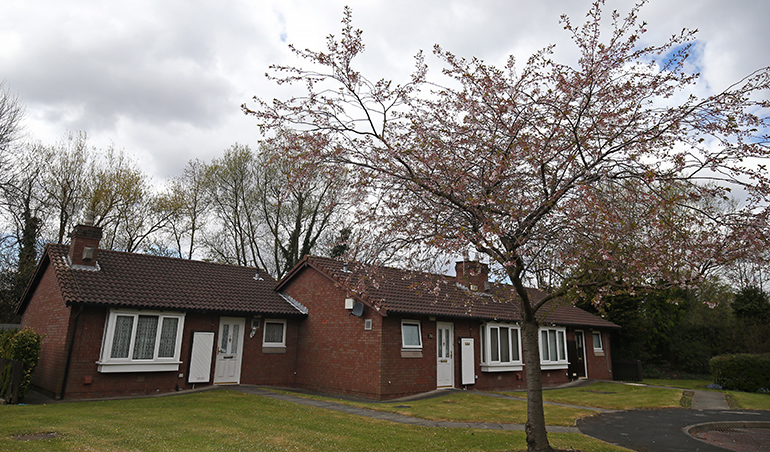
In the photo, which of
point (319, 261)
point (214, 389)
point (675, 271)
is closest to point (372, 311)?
point (319, 261)

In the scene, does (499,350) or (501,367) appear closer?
(501,367)

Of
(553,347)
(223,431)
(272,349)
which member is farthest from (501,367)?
(223,431)

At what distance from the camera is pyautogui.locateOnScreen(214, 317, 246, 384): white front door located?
16.6 meters

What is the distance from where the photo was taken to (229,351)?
16969 mm

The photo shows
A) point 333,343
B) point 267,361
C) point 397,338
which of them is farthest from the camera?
point 267,361

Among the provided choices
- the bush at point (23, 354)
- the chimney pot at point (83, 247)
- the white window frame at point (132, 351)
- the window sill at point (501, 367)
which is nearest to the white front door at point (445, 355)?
the window sill at point (501, 367)

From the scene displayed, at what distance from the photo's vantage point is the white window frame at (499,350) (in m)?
18.6

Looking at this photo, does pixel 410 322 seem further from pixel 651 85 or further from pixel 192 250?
pixel 192 250

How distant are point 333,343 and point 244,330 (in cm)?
329

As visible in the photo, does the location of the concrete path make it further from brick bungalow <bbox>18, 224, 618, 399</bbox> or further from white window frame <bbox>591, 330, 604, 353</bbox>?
white window frame <bbox>591, 330, 604, 353</bbox>

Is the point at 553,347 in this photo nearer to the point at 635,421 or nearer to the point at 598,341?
the point at 598,341

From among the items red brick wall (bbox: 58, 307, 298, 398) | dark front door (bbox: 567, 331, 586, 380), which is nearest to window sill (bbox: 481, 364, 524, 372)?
dark front door (bbox: 567, 331, 586, 380)

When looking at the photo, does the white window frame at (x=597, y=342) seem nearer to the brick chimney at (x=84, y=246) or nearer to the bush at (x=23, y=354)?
the brick chimney at (x=84, y=246)

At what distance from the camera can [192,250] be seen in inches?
1182
